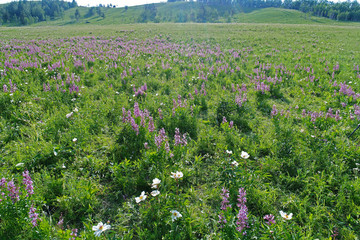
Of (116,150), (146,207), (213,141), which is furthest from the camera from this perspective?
(213,141)

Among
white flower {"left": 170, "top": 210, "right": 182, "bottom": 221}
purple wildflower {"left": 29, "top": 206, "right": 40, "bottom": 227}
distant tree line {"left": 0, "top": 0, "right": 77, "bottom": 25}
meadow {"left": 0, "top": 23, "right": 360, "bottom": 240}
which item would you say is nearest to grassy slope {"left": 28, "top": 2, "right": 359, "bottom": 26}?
distant tree line {"left": 0, "top": 0, "right": 77, "bottom": 25}

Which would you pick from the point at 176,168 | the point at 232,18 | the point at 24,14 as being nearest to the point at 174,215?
the point at 176,168

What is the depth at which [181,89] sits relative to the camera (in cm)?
805

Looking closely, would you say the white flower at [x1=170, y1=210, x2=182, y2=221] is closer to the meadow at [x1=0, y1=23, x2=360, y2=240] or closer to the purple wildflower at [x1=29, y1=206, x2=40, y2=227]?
the meadow at [x1=0, y1=23, x2=360, y2=240]

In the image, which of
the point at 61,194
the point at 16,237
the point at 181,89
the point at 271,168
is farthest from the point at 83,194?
the point at 181,89

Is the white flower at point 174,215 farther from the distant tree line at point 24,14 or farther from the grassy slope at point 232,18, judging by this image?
the distant tree line at point 24,14

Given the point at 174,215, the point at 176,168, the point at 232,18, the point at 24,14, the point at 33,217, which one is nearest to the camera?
the point at 33,217

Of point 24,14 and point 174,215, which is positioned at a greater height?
point 24,14

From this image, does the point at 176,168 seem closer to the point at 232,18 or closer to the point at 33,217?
the point at 33,217

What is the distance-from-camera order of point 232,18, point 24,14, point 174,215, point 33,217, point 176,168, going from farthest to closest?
point 24,14
point 232,18
point 176,168
point 174,215
point 33,217

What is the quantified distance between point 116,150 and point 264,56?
44.7 ft

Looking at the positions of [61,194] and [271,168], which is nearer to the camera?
[61,194]

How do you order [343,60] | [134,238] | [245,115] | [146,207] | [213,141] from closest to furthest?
1. [134,238]
2. [146,207]
3. [213,141]
4. [245,115]
5. [343,60]

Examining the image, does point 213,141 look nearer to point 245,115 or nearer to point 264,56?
point 245,115
